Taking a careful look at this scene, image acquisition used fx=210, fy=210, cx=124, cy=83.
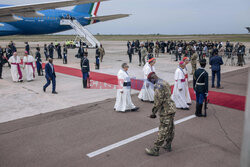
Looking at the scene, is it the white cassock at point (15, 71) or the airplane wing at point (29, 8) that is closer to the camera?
the white cassock at point (15, 71)

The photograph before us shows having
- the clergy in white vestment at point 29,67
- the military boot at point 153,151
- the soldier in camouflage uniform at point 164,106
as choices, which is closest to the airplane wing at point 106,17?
the clergy in white vestment at point 29,67

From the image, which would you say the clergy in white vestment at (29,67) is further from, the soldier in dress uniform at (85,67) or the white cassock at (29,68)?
the soldier in dress uniform at (85,67)

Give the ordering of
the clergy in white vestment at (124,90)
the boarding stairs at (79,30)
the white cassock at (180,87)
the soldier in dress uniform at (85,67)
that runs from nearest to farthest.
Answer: the clergy in white vestment at (124,90) → the white cassock at (180,87) → the soldier in dress uniform at (85,67) → the boarding stairs at (79,30)

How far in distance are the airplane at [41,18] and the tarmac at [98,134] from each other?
481 inches

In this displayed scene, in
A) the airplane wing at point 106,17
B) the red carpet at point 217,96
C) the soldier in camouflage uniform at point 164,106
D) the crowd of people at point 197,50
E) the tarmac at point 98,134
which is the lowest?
the tarmac at point 98,134

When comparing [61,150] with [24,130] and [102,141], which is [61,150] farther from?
[24,130]

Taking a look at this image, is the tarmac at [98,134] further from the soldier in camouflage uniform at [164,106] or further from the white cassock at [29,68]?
the white cassock at [29,68]

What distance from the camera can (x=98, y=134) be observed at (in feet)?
19.9

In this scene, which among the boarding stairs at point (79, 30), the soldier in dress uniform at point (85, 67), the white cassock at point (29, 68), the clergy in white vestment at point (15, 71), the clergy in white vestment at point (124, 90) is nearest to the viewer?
the clergy in white vestment at point (124, 90)

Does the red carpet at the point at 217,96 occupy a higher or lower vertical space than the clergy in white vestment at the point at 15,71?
lower

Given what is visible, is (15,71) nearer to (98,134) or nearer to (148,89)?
(148,89)

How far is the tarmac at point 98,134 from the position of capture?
189 inches

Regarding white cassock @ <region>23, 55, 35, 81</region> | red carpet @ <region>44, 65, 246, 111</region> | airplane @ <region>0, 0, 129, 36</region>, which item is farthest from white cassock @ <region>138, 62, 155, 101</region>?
airplane @ <region>0, 0, 129, 36</region>

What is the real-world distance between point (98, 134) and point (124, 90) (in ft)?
7.04
